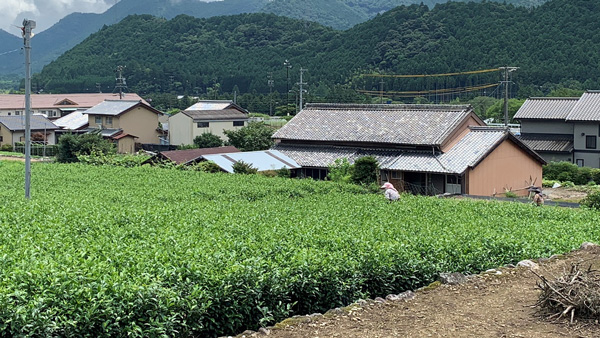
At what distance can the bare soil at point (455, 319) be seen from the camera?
930 cm

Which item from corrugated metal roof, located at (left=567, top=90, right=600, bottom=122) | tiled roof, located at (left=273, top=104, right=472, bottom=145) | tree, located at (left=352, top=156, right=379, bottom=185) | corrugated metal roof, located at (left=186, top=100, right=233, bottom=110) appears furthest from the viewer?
corrugated metal roof, located at (left=186, top=100, right=233, bottom=110)

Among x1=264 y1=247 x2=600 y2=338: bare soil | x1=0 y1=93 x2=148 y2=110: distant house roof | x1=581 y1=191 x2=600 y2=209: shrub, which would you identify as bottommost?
x1=264 y1=247 x2=600 y2=338: bare soil

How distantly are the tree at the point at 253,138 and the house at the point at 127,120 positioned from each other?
Answer: 505 inches

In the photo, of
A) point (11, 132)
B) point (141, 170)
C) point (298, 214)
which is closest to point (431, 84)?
point (11, 132)

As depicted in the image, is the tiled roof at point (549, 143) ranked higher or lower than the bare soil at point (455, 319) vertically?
higher

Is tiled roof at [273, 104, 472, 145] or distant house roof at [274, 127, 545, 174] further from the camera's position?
tiled roof at [273, 104, 472, 145]

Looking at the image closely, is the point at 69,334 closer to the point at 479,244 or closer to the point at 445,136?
the point at 479,244

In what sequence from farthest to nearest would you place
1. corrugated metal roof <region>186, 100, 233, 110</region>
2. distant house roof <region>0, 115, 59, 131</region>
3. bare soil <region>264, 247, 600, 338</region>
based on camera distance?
corrugated metal roof <region>186, 100, 233, 110</region>
distant house roof <region>0, 115, 59, 131</region>
bare soil <region>264, 247, 600, 338</region>

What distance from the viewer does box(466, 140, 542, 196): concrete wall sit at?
35.4 metres

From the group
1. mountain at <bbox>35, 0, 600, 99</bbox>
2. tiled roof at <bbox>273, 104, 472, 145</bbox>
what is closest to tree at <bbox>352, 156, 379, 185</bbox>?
tiled roof at <bbox>273, 104, 472, 145</bbox>

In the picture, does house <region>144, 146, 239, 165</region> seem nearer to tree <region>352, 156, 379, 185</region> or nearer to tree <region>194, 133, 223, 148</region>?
tree <region>352, 156, 379, 185</region>

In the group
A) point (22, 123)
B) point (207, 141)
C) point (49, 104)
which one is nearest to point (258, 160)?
point (207, 141)

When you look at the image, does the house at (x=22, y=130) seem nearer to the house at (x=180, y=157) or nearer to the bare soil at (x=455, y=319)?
the house at (x=180, y=157)

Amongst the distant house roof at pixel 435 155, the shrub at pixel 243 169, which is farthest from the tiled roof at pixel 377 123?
the shrub at pixel 243 169
